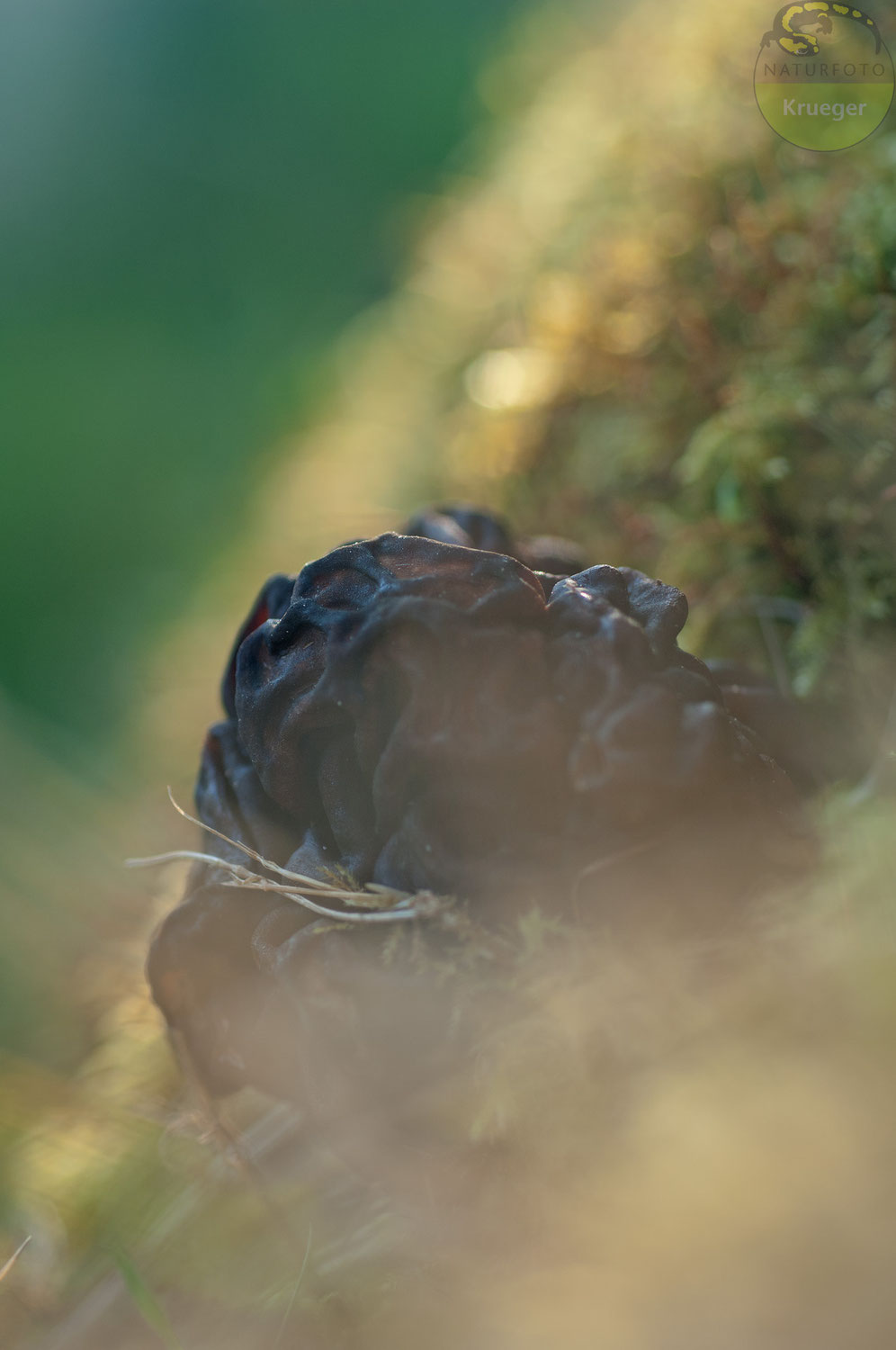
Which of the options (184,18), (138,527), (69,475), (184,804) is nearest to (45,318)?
(69,475)

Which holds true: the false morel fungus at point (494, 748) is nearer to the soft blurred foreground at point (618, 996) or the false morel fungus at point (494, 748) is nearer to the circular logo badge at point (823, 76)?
the soft blurred foreground at point (618, 996)

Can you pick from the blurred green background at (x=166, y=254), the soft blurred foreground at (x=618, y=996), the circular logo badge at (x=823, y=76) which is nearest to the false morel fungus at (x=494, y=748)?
the soft blurred foreground at (x=618, y=996)

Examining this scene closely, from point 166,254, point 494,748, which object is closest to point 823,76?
point 494,748

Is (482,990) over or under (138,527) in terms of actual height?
under

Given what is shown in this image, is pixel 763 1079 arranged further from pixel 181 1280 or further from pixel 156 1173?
pixel 156 1173

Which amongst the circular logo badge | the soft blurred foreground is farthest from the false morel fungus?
the circular logo badge

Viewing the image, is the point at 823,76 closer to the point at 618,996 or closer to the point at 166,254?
the point at 618,996
